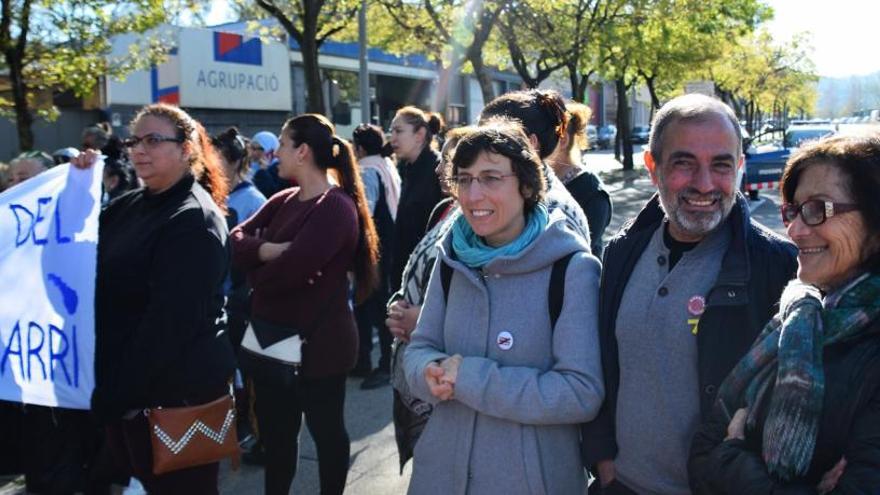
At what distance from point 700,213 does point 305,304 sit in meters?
2.07

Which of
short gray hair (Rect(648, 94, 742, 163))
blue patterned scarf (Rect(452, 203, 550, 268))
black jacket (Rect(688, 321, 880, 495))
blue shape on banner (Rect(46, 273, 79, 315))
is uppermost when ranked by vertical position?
short gray hair (Rect(648, 94, 742, 163))

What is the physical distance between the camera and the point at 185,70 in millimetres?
23219

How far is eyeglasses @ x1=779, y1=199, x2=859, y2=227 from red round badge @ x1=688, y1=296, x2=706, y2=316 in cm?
33

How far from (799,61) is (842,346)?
2325 inches

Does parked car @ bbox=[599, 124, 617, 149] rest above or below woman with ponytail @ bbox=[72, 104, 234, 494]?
above

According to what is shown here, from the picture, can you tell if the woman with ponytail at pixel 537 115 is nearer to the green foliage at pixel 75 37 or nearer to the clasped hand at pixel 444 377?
the clasped hand at pixel 444 377

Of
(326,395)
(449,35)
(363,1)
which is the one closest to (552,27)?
(449,35)

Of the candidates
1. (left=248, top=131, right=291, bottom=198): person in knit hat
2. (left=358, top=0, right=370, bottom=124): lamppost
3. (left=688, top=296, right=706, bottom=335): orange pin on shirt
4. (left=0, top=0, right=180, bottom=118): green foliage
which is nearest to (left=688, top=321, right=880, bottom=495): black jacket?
(left=688, top=296, right=706, bottom=335): orange pin on shirt

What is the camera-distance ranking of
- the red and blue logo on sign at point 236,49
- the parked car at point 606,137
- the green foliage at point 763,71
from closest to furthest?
the red and blue logo on sign at point 236,49
the green foliage at point 763,71
the parked car at point 606,137

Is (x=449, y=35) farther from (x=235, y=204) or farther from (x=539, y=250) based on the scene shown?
(x=539, y=250)

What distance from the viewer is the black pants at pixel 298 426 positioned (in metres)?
3.69

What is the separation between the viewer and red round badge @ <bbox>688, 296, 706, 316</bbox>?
212 cm

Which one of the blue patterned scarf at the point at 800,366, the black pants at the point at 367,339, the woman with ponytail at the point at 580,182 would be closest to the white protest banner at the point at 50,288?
the woman with ponytail at the point at 580,182

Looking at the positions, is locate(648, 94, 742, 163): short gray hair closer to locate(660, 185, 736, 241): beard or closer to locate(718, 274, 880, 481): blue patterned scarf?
locate(660, 185, 736, 241): beard
